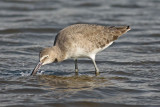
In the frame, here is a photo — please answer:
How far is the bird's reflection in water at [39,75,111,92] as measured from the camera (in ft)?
32.5

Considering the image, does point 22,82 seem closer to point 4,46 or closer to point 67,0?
point 4,46

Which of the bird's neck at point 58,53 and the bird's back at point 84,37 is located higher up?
the bird's back at point 84,37

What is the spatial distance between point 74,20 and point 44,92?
8.13m

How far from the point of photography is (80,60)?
12.9m

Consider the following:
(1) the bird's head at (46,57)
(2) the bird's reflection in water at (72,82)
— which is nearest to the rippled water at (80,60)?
(2) the bird's reflection in water at (72,82)

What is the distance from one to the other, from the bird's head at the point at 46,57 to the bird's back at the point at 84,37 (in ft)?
1.05

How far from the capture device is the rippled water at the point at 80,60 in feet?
30.4

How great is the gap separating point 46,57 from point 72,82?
880 mm

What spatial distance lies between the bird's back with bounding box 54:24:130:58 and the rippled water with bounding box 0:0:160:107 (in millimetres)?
750

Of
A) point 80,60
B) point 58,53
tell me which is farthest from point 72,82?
point 80,60

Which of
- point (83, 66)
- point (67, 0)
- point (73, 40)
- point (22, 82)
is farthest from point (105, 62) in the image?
point (67, 0)

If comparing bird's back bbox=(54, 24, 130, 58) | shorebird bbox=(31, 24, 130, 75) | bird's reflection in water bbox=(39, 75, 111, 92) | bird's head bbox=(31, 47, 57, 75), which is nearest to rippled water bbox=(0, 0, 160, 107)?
bird's reflection in water bbox=(39, 75, 111, 92)

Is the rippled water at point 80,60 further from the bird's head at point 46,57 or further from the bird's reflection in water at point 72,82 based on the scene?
the bird's head at point 46,57

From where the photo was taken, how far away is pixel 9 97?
9.25m
